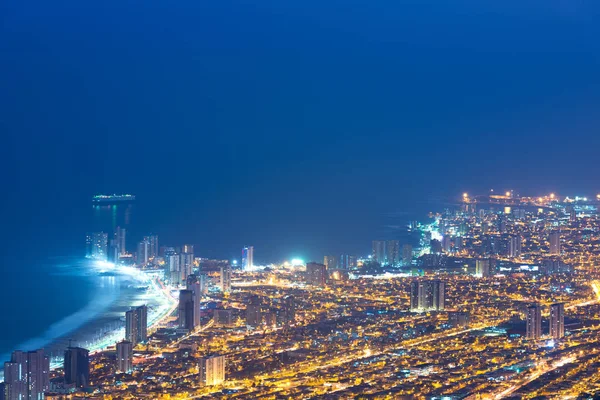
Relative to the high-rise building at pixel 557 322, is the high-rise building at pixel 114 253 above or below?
above

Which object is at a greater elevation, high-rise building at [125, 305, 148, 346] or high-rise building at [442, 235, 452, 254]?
high-rise building at [442, 235, 452, 254]

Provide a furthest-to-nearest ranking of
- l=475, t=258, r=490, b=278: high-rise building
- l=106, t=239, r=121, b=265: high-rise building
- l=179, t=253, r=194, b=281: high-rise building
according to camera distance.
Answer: l=106, t=239, r=121, b=265: high-rise building < l=475, t=258, r=490, b=278: high-rise building < l=179, t=253, r=194, b=281: high-rise building

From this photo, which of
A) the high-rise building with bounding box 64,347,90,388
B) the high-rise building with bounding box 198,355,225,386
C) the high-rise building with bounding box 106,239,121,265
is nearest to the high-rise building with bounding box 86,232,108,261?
the high-rise building with bounding box 106,239,121,265

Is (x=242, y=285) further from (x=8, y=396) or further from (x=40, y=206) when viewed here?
(x=40, y=206)

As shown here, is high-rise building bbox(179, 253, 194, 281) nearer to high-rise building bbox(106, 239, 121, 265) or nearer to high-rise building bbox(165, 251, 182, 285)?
high-rise building bbox(165, 251, 182, 285)

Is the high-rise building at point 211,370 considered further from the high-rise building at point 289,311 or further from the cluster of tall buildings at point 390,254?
the cluster of tall buildings at point 390,254

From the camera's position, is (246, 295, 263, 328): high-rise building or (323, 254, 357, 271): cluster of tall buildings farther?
(323, 254, 357, 271): cluster of tall buildings

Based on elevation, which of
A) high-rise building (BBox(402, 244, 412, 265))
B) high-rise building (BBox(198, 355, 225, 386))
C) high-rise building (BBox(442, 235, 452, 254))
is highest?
high-rise building (BBox(442, 235, 452, 254))

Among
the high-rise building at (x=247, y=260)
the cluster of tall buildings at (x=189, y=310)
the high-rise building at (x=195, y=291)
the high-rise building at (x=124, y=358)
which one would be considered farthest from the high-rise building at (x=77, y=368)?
the high-rise building at (x=247, y=260)
